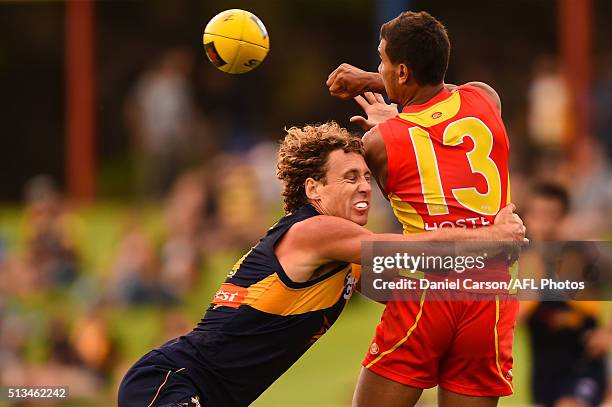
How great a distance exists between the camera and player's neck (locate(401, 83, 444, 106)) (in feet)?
19.3

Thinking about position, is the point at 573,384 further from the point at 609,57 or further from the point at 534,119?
the point at 609,57

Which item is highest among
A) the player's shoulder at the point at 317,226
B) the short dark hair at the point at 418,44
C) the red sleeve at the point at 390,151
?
the short dark hair at the point at 418,44

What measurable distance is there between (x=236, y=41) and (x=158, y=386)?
188 cm

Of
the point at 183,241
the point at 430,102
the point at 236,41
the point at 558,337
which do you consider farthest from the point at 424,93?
the point at 183,241

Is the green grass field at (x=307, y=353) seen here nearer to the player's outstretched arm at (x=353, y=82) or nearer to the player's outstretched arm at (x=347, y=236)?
the player's outstretched arm at (x=353, y=82)

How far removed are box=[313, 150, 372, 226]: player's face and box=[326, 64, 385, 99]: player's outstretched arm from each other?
53cm

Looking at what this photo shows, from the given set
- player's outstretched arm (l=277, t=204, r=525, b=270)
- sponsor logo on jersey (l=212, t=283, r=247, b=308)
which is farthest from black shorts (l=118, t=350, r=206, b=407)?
player's outstretched arm (l=277, t=204, r=525, b=270)

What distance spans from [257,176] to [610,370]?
5722 millimetres

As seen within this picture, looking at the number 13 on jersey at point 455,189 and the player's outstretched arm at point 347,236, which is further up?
the number 13 on jersey at point 455,189

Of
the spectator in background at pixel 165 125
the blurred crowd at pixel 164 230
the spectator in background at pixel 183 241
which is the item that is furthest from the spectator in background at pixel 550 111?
the spectator in background at pixel 165 125

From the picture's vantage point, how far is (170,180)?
15680mm

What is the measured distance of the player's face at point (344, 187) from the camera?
5.80m

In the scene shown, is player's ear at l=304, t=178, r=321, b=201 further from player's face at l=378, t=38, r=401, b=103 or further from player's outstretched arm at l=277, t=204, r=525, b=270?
player's face at l=378, t=38, r=401, b=103

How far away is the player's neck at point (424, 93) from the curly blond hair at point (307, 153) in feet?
1.06
